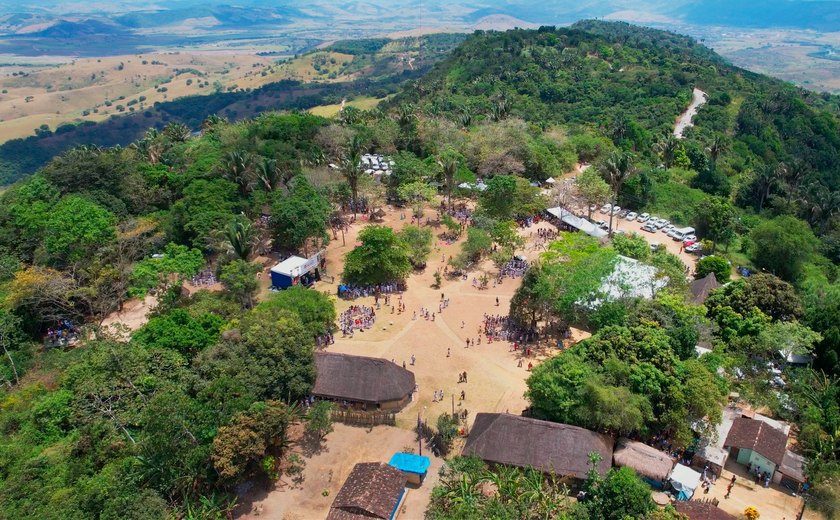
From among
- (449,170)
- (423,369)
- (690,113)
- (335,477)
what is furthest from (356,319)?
(690,113)

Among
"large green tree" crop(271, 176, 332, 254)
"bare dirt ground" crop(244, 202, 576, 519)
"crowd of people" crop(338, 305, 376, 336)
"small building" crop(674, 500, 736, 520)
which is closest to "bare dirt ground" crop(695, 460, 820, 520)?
"small building" crop(674, 500, 736, 520)

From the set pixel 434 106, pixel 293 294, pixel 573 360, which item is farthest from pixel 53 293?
pixel 434 106

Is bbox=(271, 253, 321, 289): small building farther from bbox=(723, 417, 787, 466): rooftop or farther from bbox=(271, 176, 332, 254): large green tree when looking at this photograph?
bbox=(723, 417, 787, 466): rooftop

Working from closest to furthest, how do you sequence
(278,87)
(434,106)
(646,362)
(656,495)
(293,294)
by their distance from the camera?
(656,495) → (646,362) → (293,294) → (434,106) → (278,87)

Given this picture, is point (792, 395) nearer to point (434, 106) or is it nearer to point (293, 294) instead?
point (293, 294)

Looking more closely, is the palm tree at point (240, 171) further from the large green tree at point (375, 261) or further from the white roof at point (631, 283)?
the white roof at point (631, 283)
